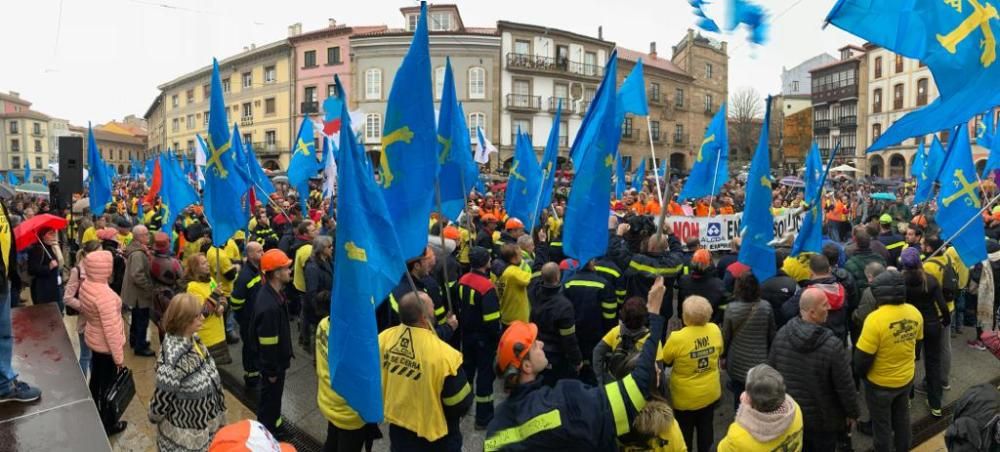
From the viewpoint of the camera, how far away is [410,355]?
3.29 m

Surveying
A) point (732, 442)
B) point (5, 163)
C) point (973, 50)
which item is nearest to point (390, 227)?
point (732, 442)

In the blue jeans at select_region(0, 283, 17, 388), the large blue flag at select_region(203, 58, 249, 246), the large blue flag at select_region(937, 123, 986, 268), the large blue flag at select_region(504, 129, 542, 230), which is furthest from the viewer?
the large blue flag at select_region(504, 129, 542, 230)

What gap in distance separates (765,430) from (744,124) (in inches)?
2133

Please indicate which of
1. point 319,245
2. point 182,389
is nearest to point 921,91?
point 319,245

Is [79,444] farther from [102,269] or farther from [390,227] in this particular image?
[390,227]

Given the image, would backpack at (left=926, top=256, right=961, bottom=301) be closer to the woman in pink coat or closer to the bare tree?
the woman in pink coat

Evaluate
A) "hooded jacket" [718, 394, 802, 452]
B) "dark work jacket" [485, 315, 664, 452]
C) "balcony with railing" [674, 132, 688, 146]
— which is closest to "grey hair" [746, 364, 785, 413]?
"hooded jacket" [718, 394, 802, 452]

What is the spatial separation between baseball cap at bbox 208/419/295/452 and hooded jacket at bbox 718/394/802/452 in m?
2.11

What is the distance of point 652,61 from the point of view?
50375 mm

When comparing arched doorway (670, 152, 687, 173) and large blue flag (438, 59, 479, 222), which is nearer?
large blue flag (438, 59, 479, 222)

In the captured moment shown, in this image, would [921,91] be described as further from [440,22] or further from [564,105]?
[440,22]

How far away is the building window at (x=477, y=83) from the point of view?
39.3 metres

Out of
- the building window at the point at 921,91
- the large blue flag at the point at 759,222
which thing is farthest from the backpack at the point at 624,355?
the building window at the point at 921,91

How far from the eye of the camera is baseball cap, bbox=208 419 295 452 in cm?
198
